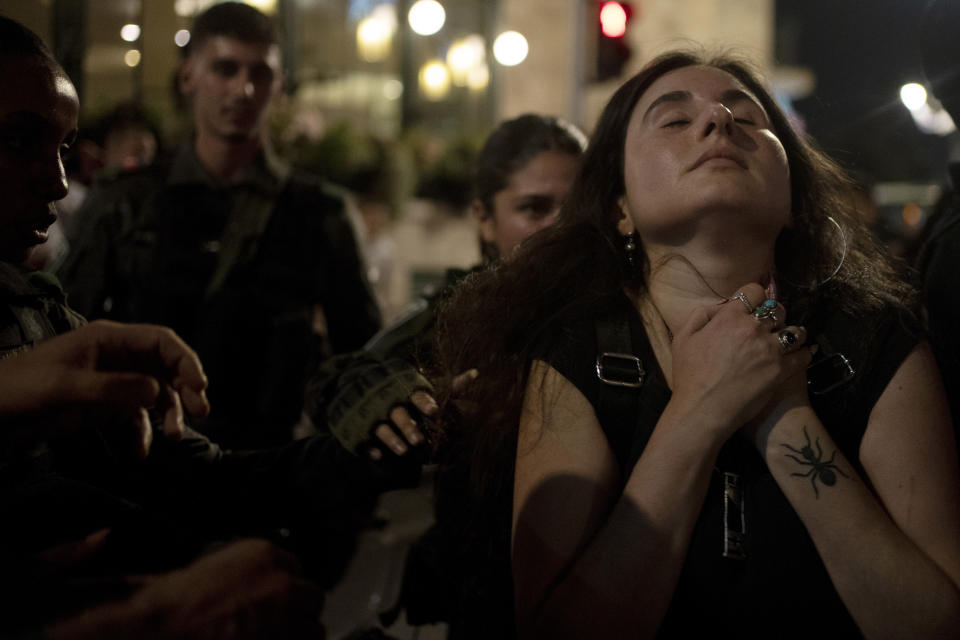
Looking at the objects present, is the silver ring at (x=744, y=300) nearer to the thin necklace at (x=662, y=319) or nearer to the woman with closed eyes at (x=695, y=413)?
the woman with closed eyes at (x=695, y=413)

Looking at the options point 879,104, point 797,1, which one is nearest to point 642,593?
point 879,104

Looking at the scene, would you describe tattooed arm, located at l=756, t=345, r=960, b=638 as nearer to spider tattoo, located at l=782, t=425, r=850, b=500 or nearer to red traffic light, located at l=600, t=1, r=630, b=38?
spider tattoo, located at l=782, t=425, r=850, b=500

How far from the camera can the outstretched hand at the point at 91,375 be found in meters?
1.33

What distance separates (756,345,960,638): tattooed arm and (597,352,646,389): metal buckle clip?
0.95 feet

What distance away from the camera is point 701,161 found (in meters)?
2.13

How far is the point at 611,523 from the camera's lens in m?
1.85

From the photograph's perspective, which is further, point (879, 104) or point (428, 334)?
point (879, 104)

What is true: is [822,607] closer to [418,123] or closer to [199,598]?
[199,598]

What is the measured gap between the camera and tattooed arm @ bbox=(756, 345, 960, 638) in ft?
5.84

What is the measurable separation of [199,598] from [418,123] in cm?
1189

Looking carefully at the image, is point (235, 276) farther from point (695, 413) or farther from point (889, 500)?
point (889, 500)

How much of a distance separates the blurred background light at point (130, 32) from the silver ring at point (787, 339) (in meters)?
5.25

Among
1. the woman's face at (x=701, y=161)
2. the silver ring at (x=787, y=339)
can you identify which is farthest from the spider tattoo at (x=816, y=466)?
the woman's face at (x=701, y=161)

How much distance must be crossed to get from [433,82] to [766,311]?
1126 cm
